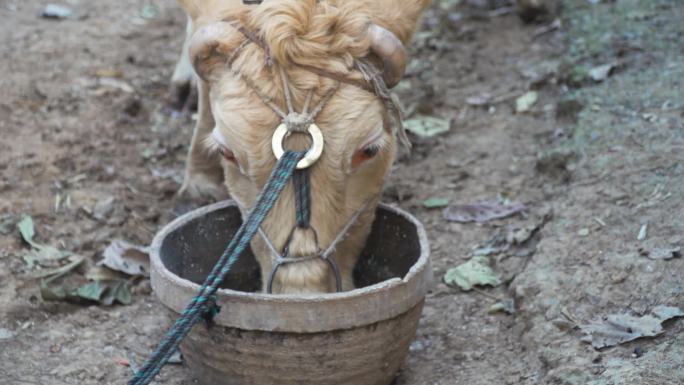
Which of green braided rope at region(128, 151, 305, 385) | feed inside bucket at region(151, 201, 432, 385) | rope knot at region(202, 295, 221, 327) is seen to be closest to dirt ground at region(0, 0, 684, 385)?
feed inside bucket at region(151, 201, 432, 385)

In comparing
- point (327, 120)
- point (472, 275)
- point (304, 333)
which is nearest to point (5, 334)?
point (304, 333)

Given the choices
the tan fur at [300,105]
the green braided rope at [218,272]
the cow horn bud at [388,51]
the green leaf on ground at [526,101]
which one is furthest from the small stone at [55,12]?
the green braided rope at [218,272]

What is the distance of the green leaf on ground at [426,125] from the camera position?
5.66 meters

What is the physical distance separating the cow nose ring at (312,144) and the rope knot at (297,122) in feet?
0.03

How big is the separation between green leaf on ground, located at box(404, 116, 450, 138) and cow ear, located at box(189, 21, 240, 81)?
2.29m

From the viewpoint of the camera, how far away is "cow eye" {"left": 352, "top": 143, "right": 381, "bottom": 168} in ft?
10.9

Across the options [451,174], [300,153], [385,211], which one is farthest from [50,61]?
[300,153]

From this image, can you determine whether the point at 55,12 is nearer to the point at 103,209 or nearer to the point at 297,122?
the point at 103,209

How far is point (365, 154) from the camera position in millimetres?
3365

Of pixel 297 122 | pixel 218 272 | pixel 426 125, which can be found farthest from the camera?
pixel 426 125

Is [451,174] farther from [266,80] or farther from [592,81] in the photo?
[266,80]

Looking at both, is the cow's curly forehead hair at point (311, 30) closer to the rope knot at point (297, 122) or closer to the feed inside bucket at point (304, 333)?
the rope knot at point (297, 122)

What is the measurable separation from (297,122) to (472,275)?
1394 mm

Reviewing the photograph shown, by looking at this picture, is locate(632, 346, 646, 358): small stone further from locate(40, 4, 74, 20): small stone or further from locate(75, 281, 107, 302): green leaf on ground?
locate(40, 4, 74, 20): small stone
